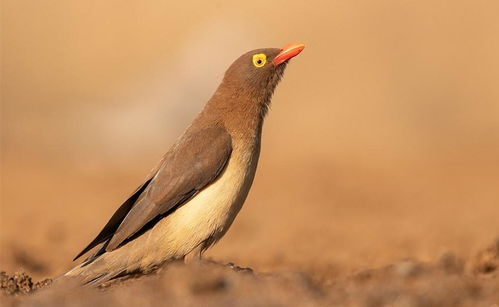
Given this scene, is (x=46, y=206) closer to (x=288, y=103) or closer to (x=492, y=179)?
(x=492, y=179)

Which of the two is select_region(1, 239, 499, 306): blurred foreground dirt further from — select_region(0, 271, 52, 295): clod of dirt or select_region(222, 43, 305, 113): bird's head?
select_region(222, 43, 305, 113): bird's head

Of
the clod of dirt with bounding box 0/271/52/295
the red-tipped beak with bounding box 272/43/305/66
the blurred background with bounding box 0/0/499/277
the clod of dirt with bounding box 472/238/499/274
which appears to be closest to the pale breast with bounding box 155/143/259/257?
the clod of dirt with bounding box 0/271/52/295

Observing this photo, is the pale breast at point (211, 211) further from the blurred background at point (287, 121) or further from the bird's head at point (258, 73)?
the blurred background at point (287, 121)

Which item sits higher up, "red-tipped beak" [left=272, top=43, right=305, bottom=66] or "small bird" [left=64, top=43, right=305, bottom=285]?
"red-tipped beak" [left=272, top=43, right=305, bottom=66]

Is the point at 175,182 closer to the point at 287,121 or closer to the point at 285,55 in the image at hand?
the point at 285,55

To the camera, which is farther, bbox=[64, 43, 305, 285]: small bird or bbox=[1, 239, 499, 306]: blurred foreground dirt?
bbox=[64, 43, 305, 285]: small bird

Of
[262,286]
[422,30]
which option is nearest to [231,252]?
[262,286]

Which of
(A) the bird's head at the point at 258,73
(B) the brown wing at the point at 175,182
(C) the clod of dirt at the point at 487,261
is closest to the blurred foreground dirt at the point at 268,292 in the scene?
(C) the clod of dirt at the point at 487,261
